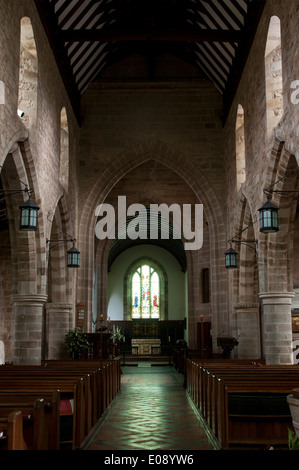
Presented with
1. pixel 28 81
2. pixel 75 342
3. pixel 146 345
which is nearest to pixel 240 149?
pixel 28 81

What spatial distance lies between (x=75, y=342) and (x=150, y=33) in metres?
8.00

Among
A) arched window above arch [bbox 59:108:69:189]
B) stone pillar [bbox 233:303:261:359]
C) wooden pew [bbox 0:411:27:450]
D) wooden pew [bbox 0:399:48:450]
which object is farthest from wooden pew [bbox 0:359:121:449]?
arched window above arch [bbox 59:108:69:189]

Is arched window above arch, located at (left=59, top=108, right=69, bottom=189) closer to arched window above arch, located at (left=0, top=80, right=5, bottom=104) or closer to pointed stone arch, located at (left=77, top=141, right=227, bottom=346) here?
pointed stone arch, located at (left=77, top=141, right=227, bottom=346)

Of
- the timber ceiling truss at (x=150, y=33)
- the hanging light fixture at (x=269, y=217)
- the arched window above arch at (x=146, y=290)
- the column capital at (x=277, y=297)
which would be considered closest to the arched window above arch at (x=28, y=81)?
the timber ceiling truss at (x=150, y=33)

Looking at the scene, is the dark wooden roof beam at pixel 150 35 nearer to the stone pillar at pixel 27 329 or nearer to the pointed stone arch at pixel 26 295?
the pointed stone arch at pixel 26 295

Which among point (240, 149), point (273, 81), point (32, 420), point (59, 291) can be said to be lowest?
point (32, 420)

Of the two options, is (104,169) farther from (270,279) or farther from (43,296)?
(270,279)

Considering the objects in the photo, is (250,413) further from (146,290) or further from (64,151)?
(146,290)

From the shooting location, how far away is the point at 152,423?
8.10 metres

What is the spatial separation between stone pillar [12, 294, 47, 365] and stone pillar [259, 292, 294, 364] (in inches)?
191

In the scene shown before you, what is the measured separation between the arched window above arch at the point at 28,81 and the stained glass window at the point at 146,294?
68.4 ft

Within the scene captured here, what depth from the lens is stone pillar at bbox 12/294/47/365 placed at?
37.0ft

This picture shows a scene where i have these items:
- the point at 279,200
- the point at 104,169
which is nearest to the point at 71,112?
the point at 104,169
